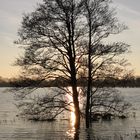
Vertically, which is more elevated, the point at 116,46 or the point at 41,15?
the point at 41,15

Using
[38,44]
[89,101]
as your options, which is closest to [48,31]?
[38,44]

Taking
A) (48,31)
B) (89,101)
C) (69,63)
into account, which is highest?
(48,31)

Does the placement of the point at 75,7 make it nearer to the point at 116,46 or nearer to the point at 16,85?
the point at 116,46

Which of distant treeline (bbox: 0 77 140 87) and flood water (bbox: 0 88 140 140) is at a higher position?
distant treeline (bbox: 0 77 140 87)

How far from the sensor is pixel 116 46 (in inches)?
1117

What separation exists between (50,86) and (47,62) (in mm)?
1569

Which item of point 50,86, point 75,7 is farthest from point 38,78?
point 75,7

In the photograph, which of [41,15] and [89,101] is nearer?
[41,15]

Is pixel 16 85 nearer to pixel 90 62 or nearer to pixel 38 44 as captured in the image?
pixel 38 44

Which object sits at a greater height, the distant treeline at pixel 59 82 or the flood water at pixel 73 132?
the distant treeline at pixel 59 82

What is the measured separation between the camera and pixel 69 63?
2827 centimetres

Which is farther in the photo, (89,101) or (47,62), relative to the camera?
(89,101)

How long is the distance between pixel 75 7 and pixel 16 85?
624 centimetres

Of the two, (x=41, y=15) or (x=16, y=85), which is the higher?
(x=41, y=15)
